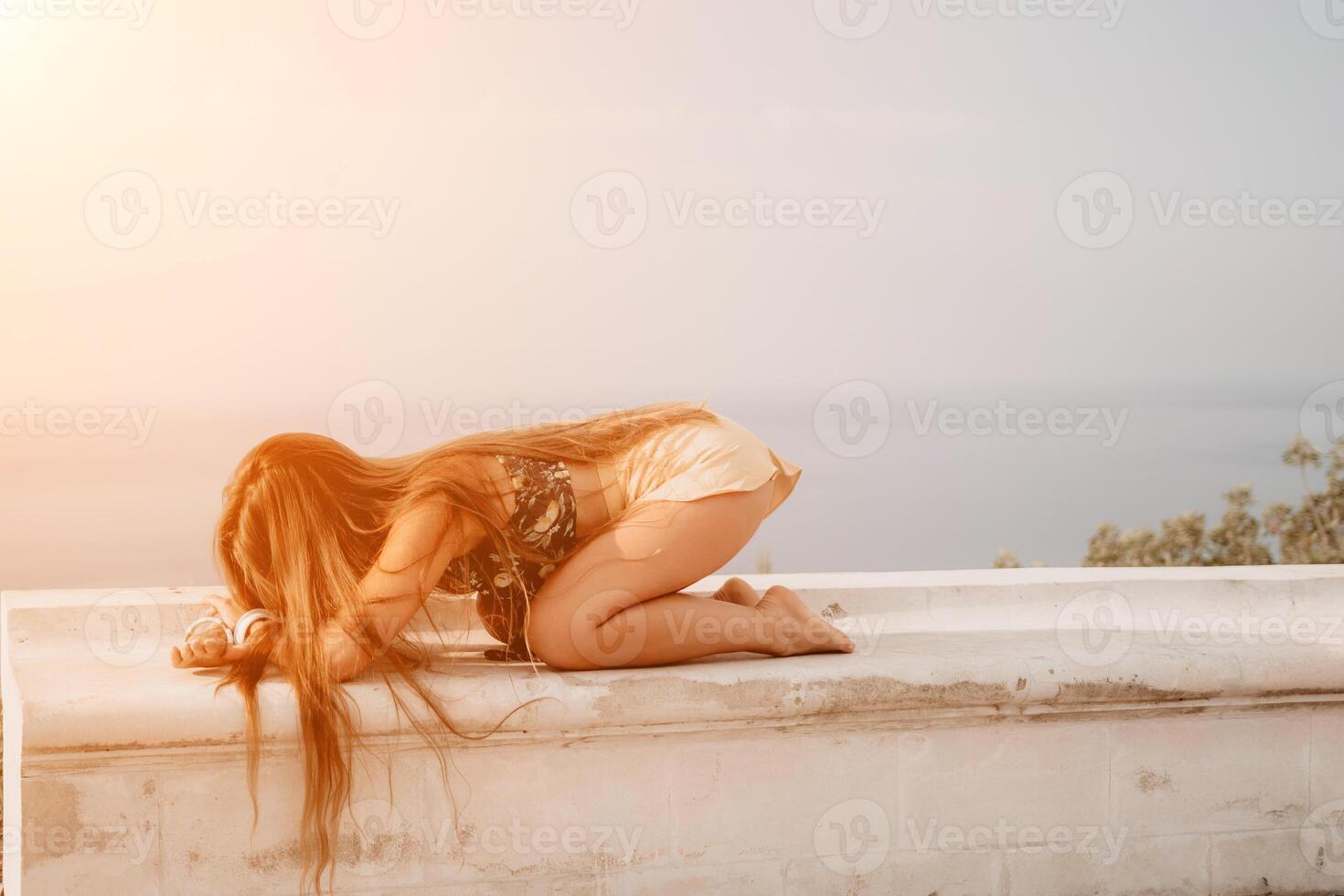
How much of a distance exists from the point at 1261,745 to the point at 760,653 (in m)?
1.15

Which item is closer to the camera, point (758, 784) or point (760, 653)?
point (758, 784)

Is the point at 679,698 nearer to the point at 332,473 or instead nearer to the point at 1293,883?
the point at 332,473

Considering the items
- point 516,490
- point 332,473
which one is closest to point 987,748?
point 516,490

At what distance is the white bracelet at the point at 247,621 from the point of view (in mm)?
2336

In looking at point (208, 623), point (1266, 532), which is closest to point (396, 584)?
point (208, 623)

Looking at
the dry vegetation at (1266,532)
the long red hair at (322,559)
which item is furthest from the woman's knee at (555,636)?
the dry vegetation at (1266,532)

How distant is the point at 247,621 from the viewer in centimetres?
235

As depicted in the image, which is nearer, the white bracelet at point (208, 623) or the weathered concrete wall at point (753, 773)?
the weathered concrete wall at point (753, 773)

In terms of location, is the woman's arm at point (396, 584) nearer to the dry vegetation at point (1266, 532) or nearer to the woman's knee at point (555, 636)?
the woman's knee at point (555, 636)

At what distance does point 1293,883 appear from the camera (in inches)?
105

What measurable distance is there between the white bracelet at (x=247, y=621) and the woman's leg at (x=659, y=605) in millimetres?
534

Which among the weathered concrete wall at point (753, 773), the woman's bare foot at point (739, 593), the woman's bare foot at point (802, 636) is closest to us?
the weathered concrete wall at point (753, 773)

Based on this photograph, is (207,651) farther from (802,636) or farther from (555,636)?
(802,636)

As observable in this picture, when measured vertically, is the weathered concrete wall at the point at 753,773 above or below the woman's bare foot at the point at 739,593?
below
